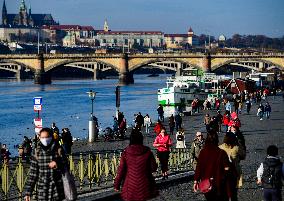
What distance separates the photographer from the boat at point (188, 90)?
47250 millimetres

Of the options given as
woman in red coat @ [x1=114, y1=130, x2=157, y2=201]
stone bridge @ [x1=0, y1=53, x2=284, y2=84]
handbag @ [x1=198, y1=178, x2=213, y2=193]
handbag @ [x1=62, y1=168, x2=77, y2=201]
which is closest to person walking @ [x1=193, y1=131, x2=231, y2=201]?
handbag @ [x1=198, y1=178, x2=213, y2=193]

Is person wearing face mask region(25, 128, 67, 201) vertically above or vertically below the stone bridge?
below

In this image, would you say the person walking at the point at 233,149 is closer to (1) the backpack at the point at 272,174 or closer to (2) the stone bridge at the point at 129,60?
(1) the backpack at the point at 272,174

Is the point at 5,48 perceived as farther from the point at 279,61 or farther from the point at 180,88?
the point at 180,88

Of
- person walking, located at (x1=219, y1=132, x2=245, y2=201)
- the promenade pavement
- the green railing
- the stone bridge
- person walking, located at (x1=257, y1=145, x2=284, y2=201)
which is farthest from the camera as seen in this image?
the stone bridge

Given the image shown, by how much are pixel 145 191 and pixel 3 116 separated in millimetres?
42564

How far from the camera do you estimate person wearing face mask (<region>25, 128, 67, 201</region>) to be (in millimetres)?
6574

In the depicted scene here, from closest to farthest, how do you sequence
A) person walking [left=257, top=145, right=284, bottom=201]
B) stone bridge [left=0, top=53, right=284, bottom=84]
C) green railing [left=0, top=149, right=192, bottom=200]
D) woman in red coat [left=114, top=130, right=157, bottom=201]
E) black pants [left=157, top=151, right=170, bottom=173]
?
woman in red coat [left=114, top=130, right=157, bottom=201] → person walking [left=257, top=145, right=284, bottom=201] → green railing [left=0, top=149, right=192, bottom=200] → black pants [left=157, top=151, right=170, bottom=173] → stone bridge [left=0, top=53, right=284, bottom=84]

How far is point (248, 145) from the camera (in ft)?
65.0

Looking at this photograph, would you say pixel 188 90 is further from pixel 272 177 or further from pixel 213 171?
pixel 213 171

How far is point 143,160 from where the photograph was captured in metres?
6.81

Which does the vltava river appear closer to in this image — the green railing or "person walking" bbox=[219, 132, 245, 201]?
the green railing

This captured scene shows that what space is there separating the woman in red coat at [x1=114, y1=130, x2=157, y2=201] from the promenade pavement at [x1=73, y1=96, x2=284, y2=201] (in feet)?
10.2

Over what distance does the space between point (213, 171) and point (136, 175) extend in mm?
733
